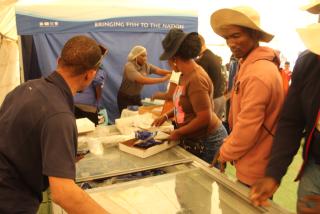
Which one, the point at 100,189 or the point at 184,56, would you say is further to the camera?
the point at 184,56

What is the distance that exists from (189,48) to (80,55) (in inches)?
29.2

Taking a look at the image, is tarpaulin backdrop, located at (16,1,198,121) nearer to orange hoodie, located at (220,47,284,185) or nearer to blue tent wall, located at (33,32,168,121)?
blue tent wall, located at (33,32,168,121)

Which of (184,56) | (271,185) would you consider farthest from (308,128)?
(184,56)

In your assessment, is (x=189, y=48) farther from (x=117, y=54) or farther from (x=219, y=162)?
(x=117, y=54)

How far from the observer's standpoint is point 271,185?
1.11 metres

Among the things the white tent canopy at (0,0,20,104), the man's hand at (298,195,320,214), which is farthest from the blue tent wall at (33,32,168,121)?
the man's hand at (298,195,320,214)

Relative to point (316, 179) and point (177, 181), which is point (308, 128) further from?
point (177, 181)

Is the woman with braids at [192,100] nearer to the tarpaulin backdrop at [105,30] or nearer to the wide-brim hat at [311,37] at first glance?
the wide-brim hat at [311,37]

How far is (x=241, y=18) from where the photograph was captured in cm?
125

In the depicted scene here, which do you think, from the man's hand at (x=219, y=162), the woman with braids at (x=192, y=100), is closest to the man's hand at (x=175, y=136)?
the woman with braids at (x=192, y=100)

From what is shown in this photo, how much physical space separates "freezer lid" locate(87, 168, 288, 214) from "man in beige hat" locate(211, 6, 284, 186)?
0.12 metres

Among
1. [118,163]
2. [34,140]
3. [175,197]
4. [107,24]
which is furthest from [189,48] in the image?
[107,24]

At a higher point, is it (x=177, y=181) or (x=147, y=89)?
(x=177, y=181)

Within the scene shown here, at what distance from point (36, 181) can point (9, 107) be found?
10.4 inches
